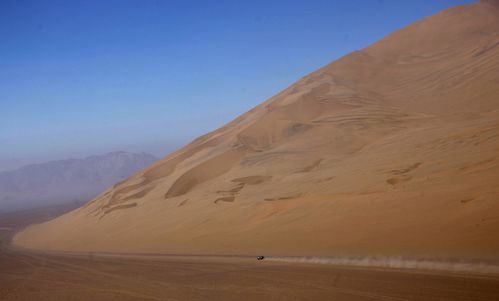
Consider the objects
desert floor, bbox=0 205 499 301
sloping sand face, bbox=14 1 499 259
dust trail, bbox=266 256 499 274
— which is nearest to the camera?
desert floor, bbox=0 205 499 301

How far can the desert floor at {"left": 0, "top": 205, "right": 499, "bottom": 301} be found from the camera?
21.5 feet

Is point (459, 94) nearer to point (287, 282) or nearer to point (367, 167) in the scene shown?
point (367, 167)

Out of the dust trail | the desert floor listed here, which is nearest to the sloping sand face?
the dust trail

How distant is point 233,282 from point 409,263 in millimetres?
3282

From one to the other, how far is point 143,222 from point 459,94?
18.9 metres

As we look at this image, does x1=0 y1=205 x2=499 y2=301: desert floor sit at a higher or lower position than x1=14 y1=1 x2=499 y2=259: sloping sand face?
lower

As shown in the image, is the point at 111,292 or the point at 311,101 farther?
the point at 311,101

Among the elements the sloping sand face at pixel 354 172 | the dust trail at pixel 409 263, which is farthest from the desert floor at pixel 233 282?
the sloping sand face at pixel 354 172

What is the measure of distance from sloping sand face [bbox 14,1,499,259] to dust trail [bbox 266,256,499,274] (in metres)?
0.35

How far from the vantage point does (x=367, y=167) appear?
17.3m

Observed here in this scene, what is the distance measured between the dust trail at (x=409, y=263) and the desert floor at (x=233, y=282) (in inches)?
12.8

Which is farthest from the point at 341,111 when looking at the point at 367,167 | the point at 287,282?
the point at 287,282

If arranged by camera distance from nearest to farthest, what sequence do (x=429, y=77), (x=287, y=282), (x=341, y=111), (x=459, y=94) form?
(x=287, y=282)
(x=459, y=94)
(x=341, y=111)
(x=429, y=77)

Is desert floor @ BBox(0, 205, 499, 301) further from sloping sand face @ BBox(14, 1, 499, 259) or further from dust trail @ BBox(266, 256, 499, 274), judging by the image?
sloping sand face @ BBox(14, 1, 499, 259)
